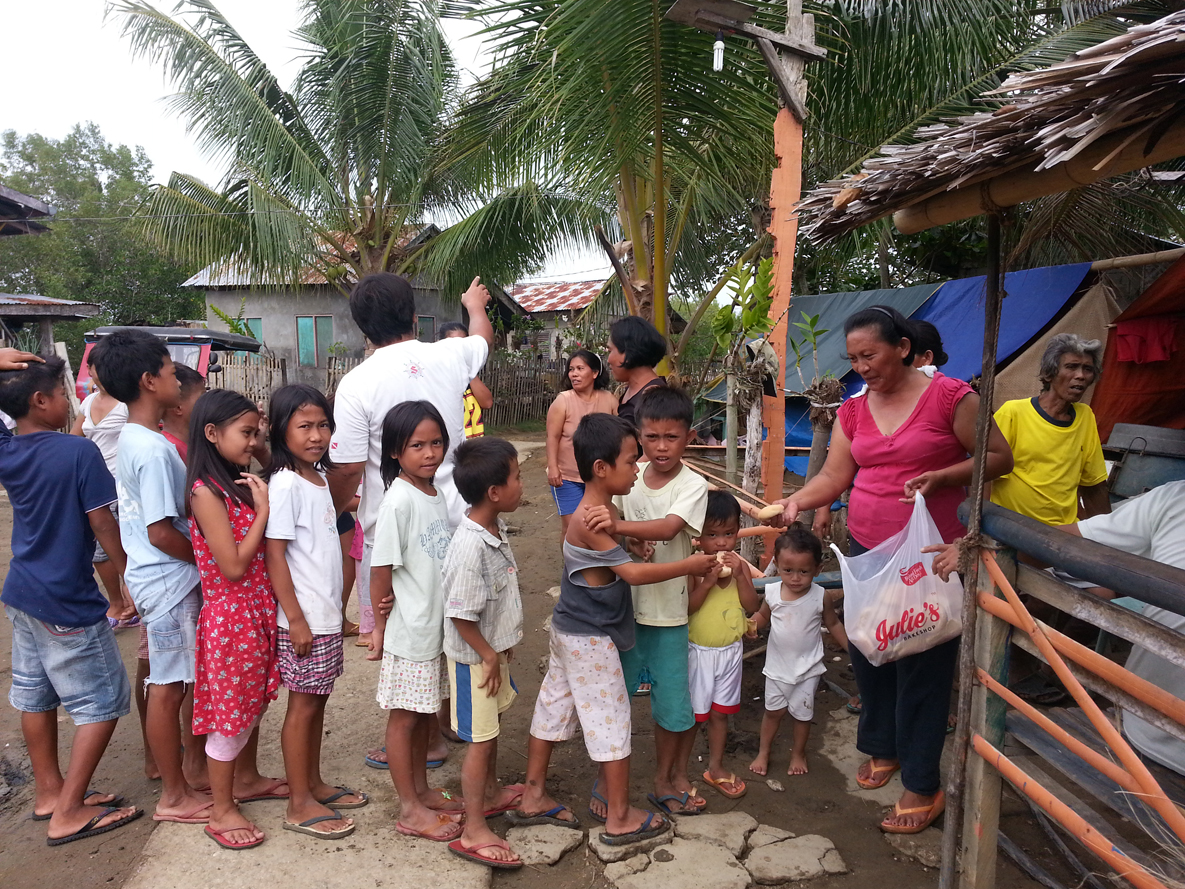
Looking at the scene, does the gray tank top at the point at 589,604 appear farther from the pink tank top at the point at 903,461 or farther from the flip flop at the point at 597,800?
Result: the pink tank top at the point at 903,461

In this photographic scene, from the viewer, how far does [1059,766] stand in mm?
1985

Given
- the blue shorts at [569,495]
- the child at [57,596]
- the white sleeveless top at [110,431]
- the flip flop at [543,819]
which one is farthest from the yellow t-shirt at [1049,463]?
the white sleeveless top at [110,431]

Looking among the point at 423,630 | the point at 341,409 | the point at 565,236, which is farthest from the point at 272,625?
the point at 565,236

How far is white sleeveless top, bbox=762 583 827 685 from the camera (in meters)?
3.03

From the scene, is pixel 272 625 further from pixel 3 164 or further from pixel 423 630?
pixel 3 164

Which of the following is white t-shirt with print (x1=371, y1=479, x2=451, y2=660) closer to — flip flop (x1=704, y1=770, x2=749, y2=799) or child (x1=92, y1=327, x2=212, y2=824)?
child (x1=92, y1=327, x2=212, y2=824)

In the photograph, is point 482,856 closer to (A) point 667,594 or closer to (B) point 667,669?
(B) point 667,669

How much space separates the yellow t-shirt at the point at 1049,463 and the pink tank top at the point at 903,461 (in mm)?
806

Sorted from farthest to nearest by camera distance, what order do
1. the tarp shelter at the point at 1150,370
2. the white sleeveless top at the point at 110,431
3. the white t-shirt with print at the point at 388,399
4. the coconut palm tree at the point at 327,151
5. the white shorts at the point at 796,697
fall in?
the coconut palm tree at the point at 327,151 < the tarp shelter at the point at 1150,370 < the white sleeveless top at the point at 110,431 < the white shorts at the point at 796,697 < the white t-shirt with print at the point at 388,399

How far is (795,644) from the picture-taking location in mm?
3049

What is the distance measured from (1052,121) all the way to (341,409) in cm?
227

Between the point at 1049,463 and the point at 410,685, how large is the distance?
110 inches

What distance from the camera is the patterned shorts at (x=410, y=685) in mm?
2553

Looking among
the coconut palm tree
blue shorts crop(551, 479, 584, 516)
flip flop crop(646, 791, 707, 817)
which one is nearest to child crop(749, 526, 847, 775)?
flip flop crop(646, 791, 707, 817)
